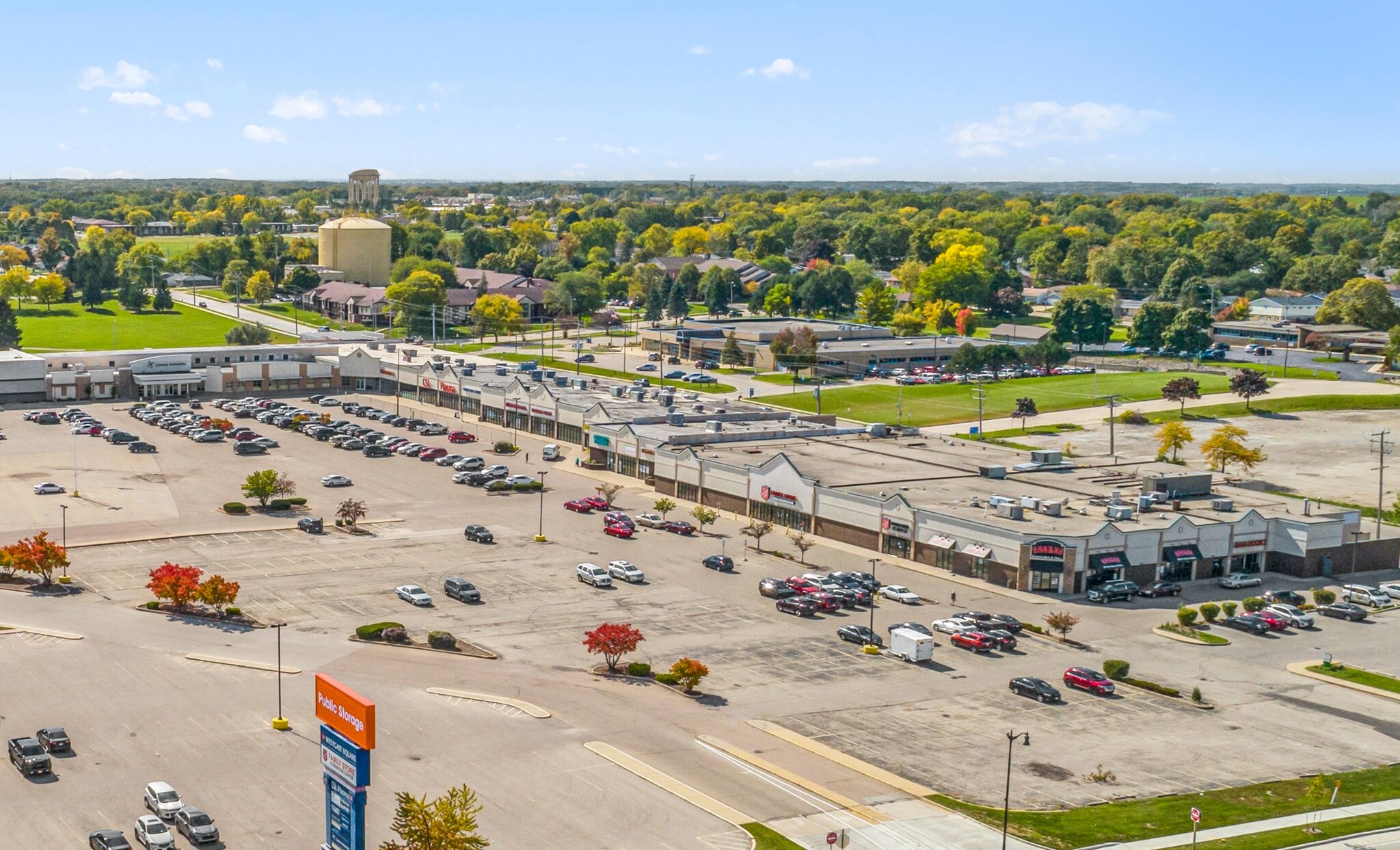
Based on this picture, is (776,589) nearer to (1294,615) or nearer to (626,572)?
(626,572)

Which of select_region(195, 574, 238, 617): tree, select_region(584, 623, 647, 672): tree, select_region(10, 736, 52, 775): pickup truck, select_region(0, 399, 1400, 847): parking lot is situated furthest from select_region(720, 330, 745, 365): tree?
select_region(10, 736, 52, 775): pickup truck

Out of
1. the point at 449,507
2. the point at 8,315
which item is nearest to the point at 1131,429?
the point at 449,507

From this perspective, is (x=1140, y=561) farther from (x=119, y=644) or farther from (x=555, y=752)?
(x=119, y=644)

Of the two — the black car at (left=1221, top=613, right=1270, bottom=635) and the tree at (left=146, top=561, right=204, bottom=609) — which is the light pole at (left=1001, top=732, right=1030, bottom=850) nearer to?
the black car at (left=1221, top=613, right=1270, bottom=635)

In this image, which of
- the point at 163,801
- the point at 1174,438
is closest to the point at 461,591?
the point at 163,801

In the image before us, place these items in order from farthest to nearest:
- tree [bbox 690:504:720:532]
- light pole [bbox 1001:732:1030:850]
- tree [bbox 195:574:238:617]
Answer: tree [bbox 690:504:720:532], tree [bbox 195:574:238:617], light pole [bbox 1001:732:1030:850]
